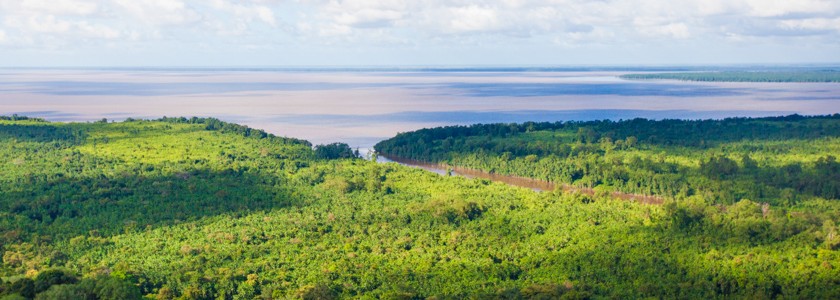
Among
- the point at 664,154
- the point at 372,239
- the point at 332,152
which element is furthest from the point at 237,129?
the point at 372,239

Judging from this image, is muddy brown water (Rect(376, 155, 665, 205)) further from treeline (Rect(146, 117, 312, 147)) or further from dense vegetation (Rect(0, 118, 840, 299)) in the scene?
treeline (Rect(146, 117, 312, 147))

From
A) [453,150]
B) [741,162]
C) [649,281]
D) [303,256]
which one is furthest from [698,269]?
[453,150]

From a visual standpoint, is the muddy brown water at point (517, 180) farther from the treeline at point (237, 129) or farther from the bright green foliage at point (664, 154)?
the treeline at point (237, 129)

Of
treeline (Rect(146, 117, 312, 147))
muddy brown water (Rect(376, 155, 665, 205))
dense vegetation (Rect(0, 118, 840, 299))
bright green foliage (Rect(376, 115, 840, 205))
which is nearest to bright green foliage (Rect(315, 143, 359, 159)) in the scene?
muddy brown water (Rect(376, 155, 665, 205))

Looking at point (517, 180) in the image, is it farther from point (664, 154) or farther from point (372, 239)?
point (372, 239)

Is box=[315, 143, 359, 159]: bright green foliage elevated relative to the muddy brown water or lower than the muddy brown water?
elevated

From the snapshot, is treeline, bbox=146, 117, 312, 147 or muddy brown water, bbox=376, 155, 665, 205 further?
treeline, bbox=146, 117, 312, 147
